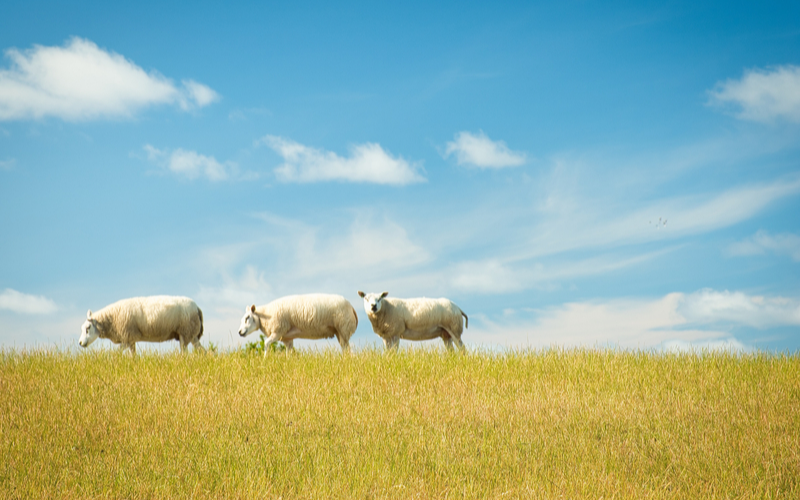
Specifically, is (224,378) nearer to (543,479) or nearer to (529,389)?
(529,389)

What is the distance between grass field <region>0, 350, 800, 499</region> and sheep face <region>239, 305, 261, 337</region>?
1.98 m

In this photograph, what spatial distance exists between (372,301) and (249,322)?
10.0ft

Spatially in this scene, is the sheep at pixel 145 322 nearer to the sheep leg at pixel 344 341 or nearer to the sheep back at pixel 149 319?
the sheep back at pixel 149 319

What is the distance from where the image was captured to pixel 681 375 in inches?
429

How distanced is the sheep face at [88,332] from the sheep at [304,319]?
3.68m

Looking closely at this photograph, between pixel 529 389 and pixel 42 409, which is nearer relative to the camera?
pixel 42 409

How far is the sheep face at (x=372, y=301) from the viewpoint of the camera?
1424cm

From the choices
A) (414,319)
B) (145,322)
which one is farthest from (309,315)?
(145,322)

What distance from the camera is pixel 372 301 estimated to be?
14102 millimetres

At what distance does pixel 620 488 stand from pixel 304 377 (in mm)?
6367

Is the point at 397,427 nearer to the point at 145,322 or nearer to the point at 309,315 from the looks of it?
the point at 309,315

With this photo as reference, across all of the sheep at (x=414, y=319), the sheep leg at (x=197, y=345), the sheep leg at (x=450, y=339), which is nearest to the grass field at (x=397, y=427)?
the sheep leg at (x=197, y=345)

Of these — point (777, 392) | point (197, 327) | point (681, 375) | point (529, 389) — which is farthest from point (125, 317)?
point (777, 392)

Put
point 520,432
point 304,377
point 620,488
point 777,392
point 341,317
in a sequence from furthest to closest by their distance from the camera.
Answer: point 341,317, point 304,377, point 777,392, point 520,432, point 620,488
